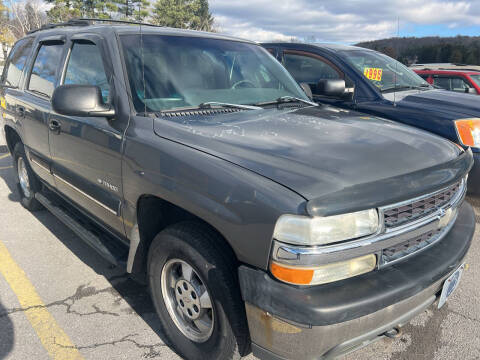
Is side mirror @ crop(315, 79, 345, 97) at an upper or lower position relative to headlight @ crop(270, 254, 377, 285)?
upper

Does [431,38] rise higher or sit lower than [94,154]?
higher

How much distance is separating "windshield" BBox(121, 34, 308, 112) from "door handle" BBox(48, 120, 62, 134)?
0.97 meters

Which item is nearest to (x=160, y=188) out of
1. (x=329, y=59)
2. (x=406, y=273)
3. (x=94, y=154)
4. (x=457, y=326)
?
(x=94, y=154)

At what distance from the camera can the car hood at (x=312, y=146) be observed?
1797 mm

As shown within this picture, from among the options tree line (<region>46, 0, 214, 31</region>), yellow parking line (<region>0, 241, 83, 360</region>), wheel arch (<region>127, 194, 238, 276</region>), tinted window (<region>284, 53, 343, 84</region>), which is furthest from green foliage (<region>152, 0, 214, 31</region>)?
wheel arch (<region>127, 194, 238, 276</region>)

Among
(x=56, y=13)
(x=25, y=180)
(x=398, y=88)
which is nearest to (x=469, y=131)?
(x=398, y=88)

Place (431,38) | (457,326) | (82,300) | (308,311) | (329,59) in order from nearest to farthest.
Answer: (308,311), (457,326), (82,300), (329,59), (431,38)

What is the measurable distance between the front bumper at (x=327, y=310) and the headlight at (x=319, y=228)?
203mm

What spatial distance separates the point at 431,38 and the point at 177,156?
44.1 m

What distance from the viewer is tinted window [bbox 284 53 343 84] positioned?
17.1 ft

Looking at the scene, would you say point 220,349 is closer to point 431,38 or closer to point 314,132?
point 314,132

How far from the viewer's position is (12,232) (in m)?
4.16

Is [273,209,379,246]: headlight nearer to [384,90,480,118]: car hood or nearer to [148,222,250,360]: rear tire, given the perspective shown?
[148,222,250,360]: rear tire

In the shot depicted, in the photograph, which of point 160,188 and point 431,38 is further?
point 431,38
